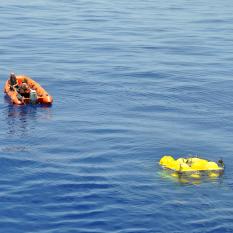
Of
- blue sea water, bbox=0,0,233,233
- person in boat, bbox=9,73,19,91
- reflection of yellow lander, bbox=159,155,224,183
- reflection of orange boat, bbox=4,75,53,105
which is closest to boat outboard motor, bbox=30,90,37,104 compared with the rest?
reflection of orange boat, bbox=4,75,53,105

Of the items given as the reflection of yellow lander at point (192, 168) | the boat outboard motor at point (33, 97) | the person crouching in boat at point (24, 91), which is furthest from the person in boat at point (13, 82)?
the reflection of yellow lander at point (192, 168)

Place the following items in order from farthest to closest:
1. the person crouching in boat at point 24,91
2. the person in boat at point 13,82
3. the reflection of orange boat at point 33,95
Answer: the person in boat at point 13,82 → the person crouching in boat at point 24,91 → the reflection of orange boat at point 33,95

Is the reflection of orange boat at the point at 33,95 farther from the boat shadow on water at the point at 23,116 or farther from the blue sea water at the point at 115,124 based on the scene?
the blue sea water at the point at 115,124

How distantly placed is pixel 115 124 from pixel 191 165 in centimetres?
1181

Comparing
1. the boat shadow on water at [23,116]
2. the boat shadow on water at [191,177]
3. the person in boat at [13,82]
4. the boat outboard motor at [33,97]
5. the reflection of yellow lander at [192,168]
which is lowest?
the boat shadow on water at [191,177]

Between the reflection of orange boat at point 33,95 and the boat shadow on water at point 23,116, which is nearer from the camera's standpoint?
the boat shadow on water at point 23,116

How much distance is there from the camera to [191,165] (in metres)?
43.2

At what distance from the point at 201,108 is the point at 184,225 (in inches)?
895

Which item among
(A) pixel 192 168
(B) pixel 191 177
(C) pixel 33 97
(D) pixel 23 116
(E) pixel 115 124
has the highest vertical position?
(C) pixel 33 97

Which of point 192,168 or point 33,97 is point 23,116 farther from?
point 192,168

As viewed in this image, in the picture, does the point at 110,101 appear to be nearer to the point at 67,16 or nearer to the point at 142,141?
the point at 142,141

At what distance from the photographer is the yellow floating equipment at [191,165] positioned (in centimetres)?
4272

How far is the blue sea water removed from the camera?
38.4 m

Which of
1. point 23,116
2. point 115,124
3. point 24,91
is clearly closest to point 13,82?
point 24,91
